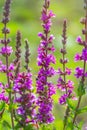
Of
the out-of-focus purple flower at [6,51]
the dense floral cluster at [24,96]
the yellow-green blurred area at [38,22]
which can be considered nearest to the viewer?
the dense floral cluster at [24,96]

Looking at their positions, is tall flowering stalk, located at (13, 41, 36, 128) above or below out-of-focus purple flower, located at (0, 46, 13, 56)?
below

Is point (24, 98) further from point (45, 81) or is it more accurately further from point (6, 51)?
point (6, 51)

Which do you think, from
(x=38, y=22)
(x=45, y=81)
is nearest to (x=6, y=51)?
(x=45, y=81)

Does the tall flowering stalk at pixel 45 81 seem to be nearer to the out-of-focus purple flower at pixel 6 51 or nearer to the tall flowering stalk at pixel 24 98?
the tall flowering stalk at pixel 24 98

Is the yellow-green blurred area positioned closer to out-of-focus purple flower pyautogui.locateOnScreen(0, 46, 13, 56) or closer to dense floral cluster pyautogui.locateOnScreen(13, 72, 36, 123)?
out-of-focus purple flower pyautogui.locateOnScreen(0, 46, 13, 56)

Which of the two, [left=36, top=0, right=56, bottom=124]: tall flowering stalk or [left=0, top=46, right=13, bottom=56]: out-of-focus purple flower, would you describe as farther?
[left=0, top=46, right=13, bottom=56]: out-of-focus purple flower

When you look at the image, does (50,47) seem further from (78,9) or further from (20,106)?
(78,9)

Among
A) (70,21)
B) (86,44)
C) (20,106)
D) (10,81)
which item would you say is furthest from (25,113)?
(70,21)

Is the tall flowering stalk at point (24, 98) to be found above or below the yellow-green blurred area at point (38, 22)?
below

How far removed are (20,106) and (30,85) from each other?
25 centimetres

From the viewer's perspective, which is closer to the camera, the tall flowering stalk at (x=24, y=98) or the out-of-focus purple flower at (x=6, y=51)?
the tall flowering stalk at (x=24, y=98)

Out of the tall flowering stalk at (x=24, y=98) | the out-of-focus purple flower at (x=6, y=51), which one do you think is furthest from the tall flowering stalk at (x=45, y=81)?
the out-of-focus purple flower at (x=6, y=51)

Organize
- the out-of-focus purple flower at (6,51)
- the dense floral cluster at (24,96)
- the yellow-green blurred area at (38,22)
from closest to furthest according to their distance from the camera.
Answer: the dense floral cluster at (24,96) → the out-of-focus purple flower at (6,51) → the yellow-green blurred area at (38,22)

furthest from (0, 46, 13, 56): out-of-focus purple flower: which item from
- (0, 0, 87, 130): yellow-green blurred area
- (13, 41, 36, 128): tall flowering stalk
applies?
(0, 0, 87, 130): yellow-green blurred area
